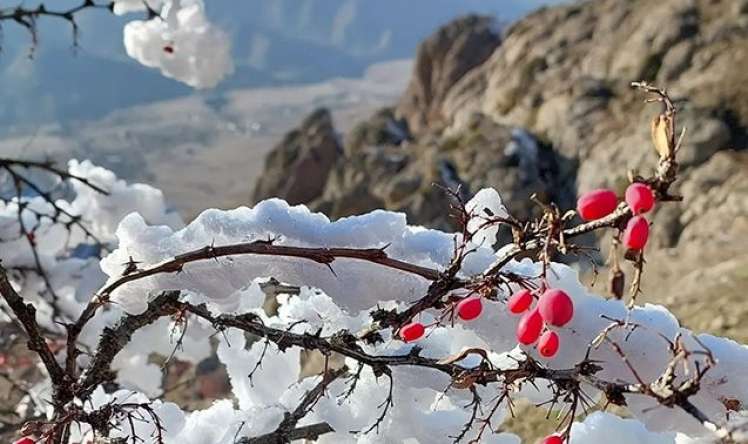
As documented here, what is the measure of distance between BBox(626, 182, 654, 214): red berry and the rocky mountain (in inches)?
286

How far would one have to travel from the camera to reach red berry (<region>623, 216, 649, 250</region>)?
1013 millimetres

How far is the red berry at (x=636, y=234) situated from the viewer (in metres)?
1.01

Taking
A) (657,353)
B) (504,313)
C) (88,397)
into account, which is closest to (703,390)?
(657,353)

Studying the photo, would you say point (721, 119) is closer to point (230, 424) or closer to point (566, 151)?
point (566, 151)

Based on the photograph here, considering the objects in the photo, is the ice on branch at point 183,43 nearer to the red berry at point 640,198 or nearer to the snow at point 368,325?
the snow at point 368,325

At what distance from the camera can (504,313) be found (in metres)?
1.54

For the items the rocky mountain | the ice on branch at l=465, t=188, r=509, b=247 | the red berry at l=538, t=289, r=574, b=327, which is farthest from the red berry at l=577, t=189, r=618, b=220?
the rocky mountain

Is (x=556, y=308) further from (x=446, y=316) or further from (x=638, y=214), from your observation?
(x=446, y=316)

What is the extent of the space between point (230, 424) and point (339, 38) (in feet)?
363

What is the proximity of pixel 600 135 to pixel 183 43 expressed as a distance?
13.3m

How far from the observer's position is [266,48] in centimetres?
9750

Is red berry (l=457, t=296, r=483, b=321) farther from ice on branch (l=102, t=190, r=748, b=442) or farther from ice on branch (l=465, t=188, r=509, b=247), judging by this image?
ice on branch (l=465, t=188, r=509, b=247)

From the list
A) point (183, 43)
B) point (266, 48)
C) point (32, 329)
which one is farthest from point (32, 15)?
point (266, 48)

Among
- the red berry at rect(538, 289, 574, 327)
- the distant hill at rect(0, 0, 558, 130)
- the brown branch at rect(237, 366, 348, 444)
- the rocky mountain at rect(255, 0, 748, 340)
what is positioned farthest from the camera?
the distant hill at rect(0, 0, 558, 130)
